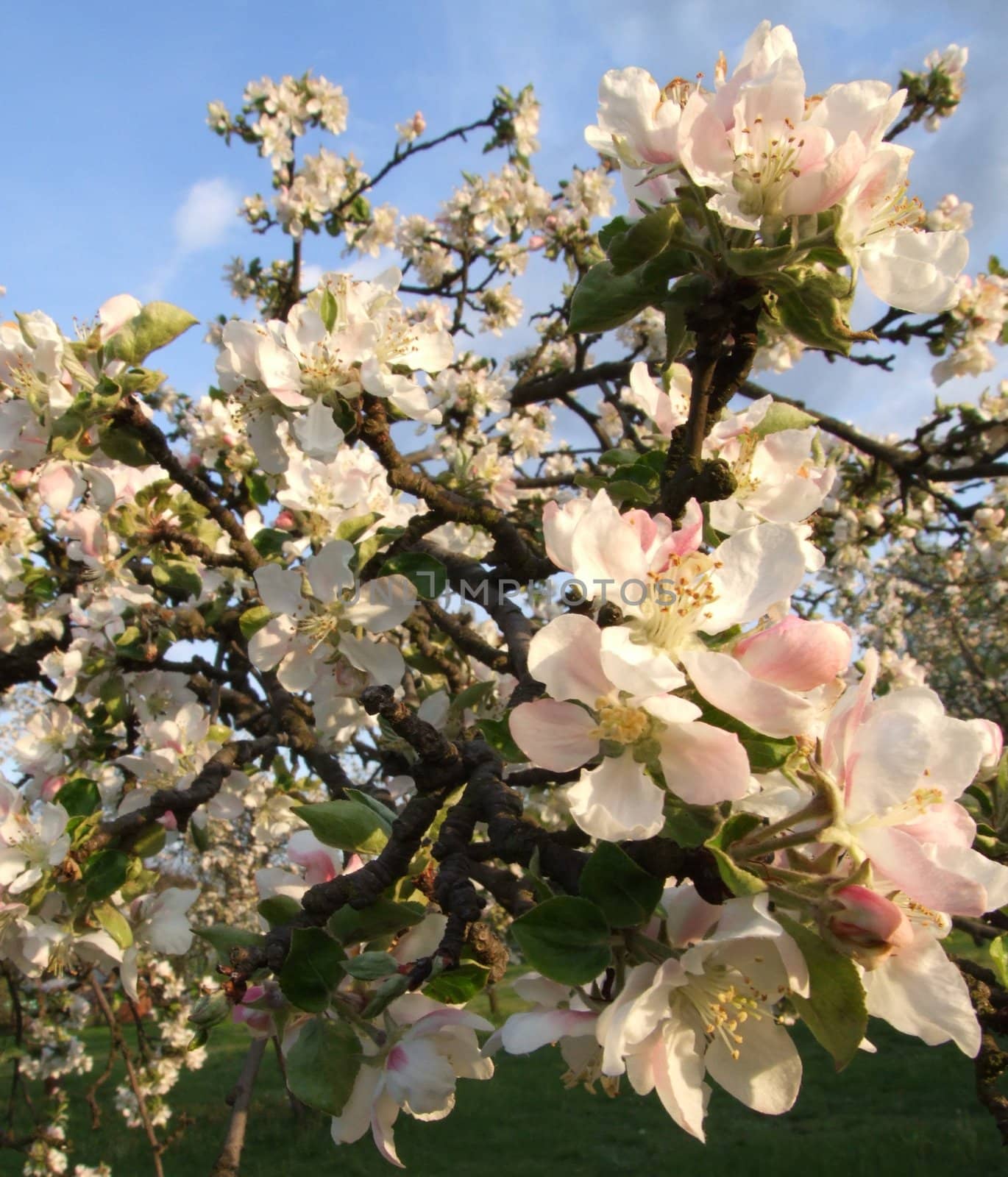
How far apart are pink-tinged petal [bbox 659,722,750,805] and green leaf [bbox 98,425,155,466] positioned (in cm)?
126

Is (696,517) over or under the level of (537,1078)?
over

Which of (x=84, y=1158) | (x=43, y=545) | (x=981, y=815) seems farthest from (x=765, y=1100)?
(x=84, y=1158)

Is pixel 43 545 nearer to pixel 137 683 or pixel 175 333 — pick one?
pixel 137 683

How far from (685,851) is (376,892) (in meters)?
0.40

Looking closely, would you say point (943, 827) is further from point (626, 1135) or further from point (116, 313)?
point (626, 1135)

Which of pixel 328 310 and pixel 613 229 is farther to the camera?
pixel 328 310

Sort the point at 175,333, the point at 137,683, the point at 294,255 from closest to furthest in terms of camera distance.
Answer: the point at 175,333, the point at 137,683, the point at 294,255

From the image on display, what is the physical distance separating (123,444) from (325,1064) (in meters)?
1.15

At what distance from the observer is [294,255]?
211 inches

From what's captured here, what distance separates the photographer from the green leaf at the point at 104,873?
4.98 ft

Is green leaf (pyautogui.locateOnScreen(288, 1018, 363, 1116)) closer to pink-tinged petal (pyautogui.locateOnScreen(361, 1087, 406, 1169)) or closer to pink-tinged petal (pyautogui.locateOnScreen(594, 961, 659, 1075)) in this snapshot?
pink-tinged petal (pyautogui.locateOnScreen(361, 1087, 406, 1169))

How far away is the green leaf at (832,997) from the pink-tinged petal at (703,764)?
134mm

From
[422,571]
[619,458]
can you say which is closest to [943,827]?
[619,458]

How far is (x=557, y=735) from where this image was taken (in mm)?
847
